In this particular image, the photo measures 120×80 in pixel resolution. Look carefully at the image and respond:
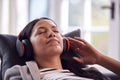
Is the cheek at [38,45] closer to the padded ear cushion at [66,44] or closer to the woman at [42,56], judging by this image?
the woman at [42,56]

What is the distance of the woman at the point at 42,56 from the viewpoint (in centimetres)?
147

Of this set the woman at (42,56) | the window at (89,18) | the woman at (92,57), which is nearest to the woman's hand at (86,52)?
the woman at (92,57)

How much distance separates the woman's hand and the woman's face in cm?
12

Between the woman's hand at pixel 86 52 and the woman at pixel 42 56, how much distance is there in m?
0.11

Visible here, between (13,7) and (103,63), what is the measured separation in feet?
4.16

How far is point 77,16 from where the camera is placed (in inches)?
110

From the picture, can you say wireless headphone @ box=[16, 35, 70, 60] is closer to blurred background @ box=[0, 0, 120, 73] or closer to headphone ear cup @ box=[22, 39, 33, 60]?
headphone ear cup @ box=[22, 39, 33, 60]

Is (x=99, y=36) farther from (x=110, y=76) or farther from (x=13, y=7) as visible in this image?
(x=110, y=76)

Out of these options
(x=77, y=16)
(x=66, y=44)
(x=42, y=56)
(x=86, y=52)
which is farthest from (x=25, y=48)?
(x=77, y=16)

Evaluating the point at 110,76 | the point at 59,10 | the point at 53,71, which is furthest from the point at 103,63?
the point at 59,10

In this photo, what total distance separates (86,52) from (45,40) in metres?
0.28

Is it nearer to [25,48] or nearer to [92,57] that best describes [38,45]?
[25,48]

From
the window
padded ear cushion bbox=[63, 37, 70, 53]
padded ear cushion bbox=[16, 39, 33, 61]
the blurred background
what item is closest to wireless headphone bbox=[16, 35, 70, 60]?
padded ear cushion bbox=[16, 39, 33, 61]

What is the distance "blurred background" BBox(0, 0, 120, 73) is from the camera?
256cm
